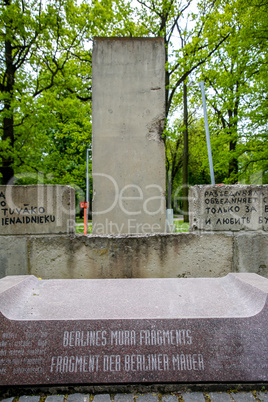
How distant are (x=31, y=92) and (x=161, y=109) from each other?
28.0 ft

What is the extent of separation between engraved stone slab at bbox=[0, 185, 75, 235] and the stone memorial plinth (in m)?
1.31

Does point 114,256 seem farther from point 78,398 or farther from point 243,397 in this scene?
point 243,397

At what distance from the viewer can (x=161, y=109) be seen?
5.07 meters

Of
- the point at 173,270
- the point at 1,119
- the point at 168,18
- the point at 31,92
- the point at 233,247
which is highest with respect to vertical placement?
the point at 168,18

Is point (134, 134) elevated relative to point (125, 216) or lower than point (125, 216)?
elevated

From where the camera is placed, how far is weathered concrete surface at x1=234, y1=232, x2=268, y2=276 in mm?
3543

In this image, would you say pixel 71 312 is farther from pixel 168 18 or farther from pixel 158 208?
pixel 168 18

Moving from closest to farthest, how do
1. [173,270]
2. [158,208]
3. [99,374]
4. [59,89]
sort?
[99,374], [173,270], [158,208], [59,89]

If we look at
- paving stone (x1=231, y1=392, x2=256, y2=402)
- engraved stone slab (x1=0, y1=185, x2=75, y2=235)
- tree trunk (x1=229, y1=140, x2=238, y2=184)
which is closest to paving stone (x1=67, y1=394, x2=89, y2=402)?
paving stone (x1=231, y1=392, x2=256, y2=402)

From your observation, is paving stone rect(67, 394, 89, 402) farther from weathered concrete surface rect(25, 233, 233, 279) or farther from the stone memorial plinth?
weathered concrete surface rect(25, 233, 233, 279)

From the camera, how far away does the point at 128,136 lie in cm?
498

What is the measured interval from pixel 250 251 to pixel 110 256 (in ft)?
6.15

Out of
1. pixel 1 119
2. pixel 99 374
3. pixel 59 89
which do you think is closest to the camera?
pixel 99 374

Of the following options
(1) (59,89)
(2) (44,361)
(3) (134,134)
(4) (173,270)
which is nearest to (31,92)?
(1) (59,89)
